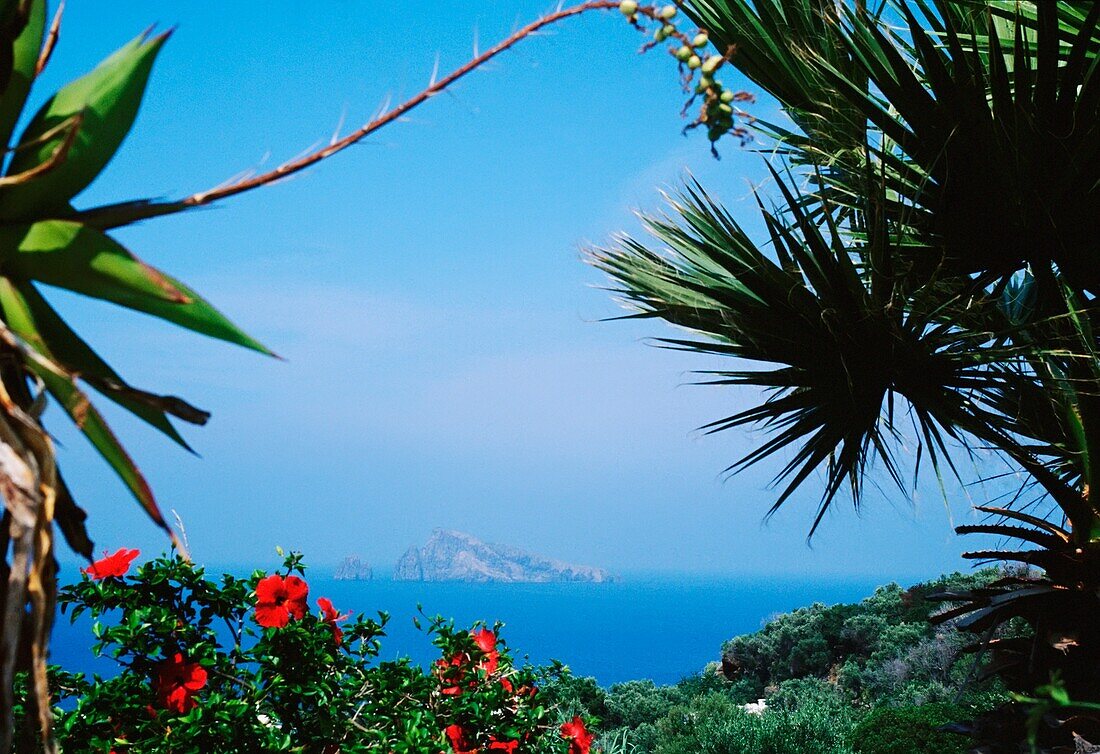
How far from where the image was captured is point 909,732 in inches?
260

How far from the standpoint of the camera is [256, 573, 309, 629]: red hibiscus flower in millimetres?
2961

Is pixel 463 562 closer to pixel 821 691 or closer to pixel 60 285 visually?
pixel 821 691

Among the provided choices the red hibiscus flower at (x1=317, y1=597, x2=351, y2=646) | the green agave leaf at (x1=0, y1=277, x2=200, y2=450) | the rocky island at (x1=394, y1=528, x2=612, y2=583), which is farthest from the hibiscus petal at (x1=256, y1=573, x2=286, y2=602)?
the rocky island at (x1=394, y1=528, x2=612, y2=583)

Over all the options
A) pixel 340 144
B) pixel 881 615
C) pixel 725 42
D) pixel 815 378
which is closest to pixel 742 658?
pixel 881 615

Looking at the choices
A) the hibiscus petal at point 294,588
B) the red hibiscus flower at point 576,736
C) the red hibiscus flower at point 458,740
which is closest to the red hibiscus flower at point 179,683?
the hibiscus petal at point 294,588

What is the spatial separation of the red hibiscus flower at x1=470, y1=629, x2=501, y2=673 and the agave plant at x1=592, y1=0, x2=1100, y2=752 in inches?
64.8

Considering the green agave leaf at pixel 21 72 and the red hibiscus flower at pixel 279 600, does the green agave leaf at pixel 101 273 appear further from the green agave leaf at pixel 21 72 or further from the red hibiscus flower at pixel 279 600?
the red hibiscus flower at pixel 279 600

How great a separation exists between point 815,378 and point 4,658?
3402mm

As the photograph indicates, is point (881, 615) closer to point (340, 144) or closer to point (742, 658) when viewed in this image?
point (742, 658)

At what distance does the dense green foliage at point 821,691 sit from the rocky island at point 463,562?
84.1 metres

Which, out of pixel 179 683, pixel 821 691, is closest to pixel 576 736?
pixel 179 683

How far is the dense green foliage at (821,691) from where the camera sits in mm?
6434

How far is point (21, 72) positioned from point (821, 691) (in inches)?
419

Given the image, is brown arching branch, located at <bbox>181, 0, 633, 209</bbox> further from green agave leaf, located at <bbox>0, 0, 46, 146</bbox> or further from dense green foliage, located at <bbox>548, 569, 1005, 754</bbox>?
dense green foliage, located at <bbox>548, 569, 1005, 754</bbox>
